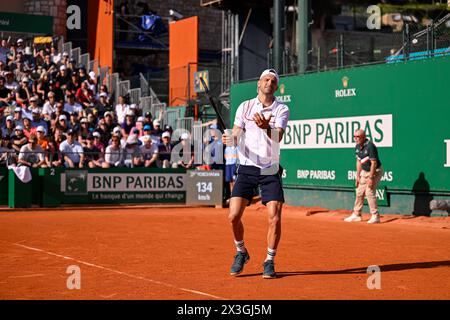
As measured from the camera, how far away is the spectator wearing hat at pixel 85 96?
98.2 feet

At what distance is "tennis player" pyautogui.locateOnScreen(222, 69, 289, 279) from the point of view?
32.5 ft

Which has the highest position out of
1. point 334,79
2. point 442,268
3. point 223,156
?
point 334,79

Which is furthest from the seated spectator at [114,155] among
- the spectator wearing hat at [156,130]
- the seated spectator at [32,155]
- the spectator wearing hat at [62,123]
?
the spectator wearing hat at [156,130]

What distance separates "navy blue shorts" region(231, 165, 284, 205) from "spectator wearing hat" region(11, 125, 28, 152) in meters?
15.5

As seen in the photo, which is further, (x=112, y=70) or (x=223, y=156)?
(x=112, y=70)

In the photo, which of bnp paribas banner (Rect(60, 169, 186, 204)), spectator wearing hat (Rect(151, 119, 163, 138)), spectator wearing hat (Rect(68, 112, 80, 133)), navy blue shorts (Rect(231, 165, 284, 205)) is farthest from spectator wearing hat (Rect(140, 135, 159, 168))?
navy blue shorts (Rect(231, 165, 284, 205))

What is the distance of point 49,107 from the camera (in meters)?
27.6

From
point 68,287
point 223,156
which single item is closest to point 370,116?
point 223,156

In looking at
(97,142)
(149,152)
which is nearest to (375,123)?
(149,152)

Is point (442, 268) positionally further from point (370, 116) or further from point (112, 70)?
point (112, 70)

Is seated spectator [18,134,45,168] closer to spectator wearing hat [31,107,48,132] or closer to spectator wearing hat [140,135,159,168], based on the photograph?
spectator wearing hat [31,107,48,132]

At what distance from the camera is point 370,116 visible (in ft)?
68.7

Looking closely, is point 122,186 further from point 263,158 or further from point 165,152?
point 263,158
